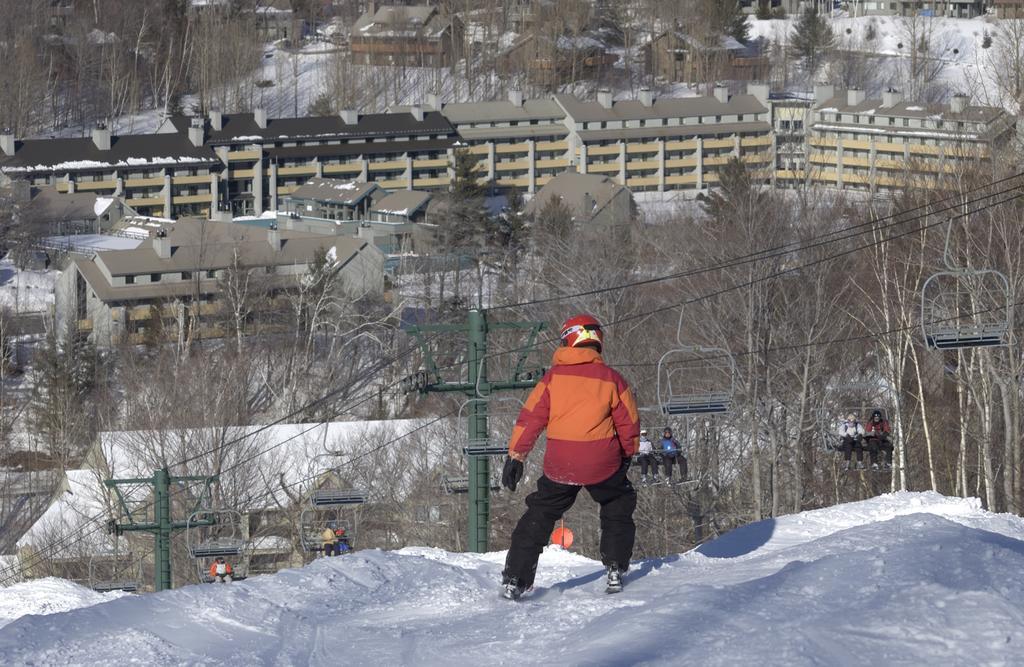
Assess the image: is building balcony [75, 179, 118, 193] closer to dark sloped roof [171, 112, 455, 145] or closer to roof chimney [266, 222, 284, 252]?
dark sloped roof [171, 112, 455, 145]

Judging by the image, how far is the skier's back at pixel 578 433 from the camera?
16.9 feet

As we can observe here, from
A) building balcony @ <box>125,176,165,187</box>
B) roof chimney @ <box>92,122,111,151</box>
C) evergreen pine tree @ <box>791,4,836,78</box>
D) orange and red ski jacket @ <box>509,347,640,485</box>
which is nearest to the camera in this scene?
orange and red ski jacket @ <box>509,347,640,485</box>

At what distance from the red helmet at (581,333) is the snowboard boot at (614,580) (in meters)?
0.69

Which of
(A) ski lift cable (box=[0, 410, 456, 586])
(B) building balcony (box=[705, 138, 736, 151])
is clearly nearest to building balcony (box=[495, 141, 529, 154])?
(B) building balcony (box=[705, 138, 736, 151])

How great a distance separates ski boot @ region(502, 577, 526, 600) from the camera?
5266 millimetres

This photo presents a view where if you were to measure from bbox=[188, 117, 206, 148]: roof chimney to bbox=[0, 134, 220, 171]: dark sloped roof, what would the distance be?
0.15 metres

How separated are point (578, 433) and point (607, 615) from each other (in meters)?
0.59

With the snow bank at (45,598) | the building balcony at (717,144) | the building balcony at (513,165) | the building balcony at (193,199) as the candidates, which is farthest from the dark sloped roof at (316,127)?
the snow bank at (45,598)

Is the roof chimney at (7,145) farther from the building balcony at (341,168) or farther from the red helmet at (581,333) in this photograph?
the red helmet at (581,333)

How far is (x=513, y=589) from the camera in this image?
5270mm

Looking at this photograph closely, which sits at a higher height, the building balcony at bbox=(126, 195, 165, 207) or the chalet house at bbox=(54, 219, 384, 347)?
the building balcony at bbox=(126, 195, 165, 207)

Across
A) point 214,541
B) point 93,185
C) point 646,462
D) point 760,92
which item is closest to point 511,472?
point 646,462

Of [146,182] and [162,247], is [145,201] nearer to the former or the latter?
[146,182]

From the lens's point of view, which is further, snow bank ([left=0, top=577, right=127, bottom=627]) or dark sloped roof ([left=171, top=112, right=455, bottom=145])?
dark sloped roof ([left=171, top=112, right=455, bottom=145])
